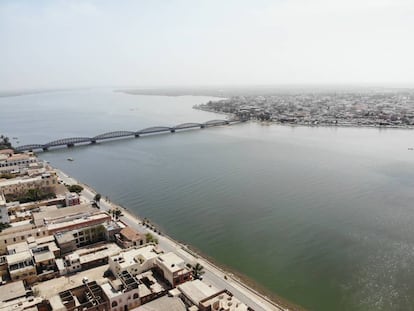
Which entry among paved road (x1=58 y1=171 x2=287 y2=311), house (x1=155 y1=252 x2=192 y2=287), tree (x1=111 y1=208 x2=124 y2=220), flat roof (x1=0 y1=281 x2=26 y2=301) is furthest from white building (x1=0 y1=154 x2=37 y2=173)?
house (x1=155 y1=252 x2=192 y2=287)

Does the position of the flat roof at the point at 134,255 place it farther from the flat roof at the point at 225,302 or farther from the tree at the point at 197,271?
the flat roof at the point at 225,302

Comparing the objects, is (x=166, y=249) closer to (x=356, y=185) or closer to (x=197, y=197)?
(x=197, y=197)

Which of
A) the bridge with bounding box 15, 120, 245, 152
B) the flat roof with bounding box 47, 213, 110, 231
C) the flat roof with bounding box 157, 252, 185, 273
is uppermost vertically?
the bridge with bounding box 15, 120, 245, 152

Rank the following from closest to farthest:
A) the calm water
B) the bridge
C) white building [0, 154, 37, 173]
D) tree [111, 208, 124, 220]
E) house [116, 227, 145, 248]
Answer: the calm water
house [116, 227, 145, 248]
tree [111, 208, 124, 220]
white building [0, 154, 37, 173]
the bridge

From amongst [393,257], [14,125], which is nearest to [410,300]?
[393,257]

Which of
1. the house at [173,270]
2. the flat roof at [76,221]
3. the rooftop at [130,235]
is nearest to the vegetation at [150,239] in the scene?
the rooftop at [130,235]

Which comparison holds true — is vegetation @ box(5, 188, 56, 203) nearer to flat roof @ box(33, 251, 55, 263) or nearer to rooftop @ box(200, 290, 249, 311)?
flat roof @ box(33, 251, 55, 263)

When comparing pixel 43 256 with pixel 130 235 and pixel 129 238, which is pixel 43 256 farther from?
pixel 130 235
